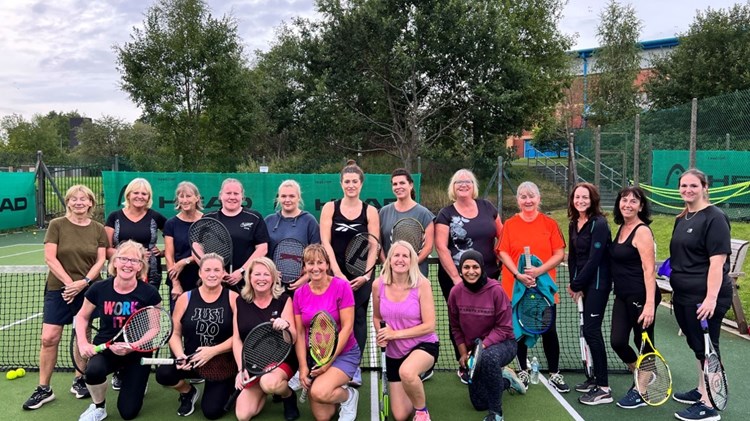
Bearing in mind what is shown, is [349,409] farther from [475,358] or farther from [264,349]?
[475,358]

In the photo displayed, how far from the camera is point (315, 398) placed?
4.06 meters

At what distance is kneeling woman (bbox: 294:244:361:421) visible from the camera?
162 inches

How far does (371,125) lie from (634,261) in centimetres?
1651

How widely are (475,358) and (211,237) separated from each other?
2.41 m

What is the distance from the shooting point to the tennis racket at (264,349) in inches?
159

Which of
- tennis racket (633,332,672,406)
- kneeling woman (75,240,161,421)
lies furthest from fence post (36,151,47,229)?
tennis racket (633,332,672,406)

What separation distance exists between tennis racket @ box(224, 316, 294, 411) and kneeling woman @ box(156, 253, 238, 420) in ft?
0.99

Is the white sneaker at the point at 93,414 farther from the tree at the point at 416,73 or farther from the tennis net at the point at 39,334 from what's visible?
the tree at the point at 416,73

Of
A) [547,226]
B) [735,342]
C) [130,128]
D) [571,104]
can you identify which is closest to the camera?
[547,226]

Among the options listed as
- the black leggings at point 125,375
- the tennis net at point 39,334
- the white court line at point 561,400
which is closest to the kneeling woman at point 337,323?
the tennis net at point 39,334

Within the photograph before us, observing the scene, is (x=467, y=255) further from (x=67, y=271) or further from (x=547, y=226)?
(x=67, y=271)


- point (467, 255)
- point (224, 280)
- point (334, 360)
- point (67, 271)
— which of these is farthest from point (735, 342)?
point (67, 271)

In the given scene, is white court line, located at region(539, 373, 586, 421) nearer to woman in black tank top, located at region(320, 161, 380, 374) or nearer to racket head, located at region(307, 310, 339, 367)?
woman in black tank top, located at region(320, 161, 380, 374)

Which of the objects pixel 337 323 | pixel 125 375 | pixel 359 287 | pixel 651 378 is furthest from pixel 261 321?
pixel 651 378
